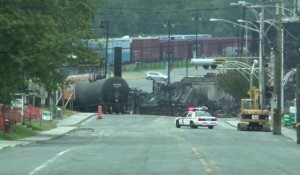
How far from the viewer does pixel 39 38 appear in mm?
38906

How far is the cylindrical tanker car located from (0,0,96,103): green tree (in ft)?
115

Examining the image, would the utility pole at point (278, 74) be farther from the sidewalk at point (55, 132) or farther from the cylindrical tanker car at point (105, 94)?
Answer: the cylindrical tanker car at point (105, 94)

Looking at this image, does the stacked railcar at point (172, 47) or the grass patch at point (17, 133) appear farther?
the stacked railcar at point (172, 47)

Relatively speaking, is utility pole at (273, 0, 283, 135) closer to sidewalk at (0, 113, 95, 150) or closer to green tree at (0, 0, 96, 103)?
sidewalk at (0, 113, 95, 150)

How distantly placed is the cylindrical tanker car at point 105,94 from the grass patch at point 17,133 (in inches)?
1107

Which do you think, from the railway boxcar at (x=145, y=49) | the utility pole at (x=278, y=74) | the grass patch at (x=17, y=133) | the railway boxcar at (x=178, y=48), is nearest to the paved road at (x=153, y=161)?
the grass patch at (x=17, y=133)

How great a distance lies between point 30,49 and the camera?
3853cm

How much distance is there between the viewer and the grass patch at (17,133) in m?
44.4

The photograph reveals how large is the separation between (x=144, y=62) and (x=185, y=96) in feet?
169

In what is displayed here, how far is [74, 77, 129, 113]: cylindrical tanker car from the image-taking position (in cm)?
8094

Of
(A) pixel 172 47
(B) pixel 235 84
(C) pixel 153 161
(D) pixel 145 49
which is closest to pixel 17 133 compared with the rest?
(C) pixel 153 161

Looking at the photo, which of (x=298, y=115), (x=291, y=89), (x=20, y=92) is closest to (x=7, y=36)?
(x=20, y=92)

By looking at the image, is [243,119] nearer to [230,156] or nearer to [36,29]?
[36,29]

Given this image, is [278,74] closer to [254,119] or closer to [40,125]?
[254,119]
